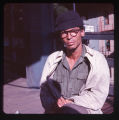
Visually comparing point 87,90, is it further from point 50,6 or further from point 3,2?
point 50,6

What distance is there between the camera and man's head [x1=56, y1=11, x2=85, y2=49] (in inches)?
69.9

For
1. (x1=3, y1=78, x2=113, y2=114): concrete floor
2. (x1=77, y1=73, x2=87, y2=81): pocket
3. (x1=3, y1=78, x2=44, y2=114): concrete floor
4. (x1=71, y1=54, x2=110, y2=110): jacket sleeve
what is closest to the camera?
(x1=71, y1=54, x2=110, y2=110): jacket sleeve

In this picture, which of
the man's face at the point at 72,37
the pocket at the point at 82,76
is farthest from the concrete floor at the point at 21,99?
the man's face at the point at 72,37

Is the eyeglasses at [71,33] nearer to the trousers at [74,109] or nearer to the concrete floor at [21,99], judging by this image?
the trousers at [74,109]

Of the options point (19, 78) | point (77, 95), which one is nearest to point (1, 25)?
point (77, 95)

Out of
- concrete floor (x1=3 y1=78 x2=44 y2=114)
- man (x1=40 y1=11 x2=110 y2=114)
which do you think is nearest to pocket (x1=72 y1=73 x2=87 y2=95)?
man (x1=40 y1=11 x2=110 y2=114)

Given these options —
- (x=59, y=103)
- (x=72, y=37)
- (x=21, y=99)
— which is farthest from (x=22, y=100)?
(x=72, y=37)

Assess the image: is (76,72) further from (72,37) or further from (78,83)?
(72,37)

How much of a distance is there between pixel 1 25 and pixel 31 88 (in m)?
3.19

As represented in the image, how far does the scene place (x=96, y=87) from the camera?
176 centimetres

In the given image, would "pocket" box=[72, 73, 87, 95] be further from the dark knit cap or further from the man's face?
the dark knit cap

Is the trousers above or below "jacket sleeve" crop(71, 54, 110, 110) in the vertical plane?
below

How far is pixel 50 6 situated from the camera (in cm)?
535

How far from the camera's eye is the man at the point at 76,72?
5.78ft
